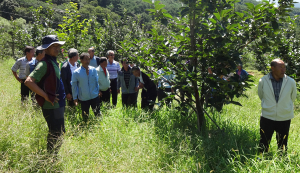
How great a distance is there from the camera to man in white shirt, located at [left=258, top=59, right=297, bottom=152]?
3.36 meters

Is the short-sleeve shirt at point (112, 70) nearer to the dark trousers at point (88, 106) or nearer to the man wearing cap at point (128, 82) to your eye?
the man wearing cap at point (128, 82)

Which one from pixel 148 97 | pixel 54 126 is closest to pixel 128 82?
pixel 148 97

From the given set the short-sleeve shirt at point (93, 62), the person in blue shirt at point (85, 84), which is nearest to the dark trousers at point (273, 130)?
the person in blue shirt at point (85, 84)

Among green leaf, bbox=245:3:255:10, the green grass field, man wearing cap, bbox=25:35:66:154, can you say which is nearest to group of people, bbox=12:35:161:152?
man wearing cap, bbox=25:35:66:154

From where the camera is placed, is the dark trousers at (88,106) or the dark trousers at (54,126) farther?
the dark trousers at (88,106)

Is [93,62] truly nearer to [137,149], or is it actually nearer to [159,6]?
[159,6]

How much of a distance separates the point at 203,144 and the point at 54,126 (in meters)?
2.42

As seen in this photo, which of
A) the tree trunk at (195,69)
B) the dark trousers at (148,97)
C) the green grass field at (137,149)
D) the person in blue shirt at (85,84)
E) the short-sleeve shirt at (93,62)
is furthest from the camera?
the short-sleeve shirt at (93,62)

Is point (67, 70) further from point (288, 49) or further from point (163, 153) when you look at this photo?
point (288, 49)

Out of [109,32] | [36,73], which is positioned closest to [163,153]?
[36,73]

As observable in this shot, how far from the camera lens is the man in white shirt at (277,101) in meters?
3.36

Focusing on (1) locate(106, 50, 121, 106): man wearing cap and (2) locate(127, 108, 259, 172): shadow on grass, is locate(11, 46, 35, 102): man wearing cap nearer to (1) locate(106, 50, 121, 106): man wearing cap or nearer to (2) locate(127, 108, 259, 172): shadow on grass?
(1) locate(106, 50, 121, 106): man wearing cap

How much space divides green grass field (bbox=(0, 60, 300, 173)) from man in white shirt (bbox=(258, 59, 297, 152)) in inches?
13.8

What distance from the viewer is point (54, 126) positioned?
315 cm
